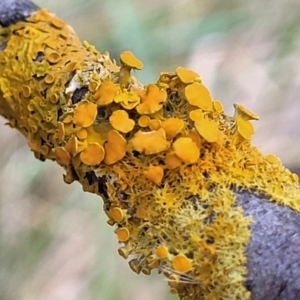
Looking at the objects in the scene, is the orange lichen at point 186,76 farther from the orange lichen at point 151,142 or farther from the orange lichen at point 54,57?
the orange lichen at point 54,57

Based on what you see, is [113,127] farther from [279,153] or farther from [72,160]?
[279,153]

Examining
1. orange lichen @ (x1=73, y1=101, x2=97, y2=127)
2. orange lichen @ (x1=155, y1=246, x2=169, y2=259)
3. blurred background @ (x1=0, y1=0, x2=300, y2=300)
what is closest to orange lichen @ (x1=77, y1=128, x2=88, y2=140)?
orange lichen @ (x1=73, y1=101, x2=97, y2=127)

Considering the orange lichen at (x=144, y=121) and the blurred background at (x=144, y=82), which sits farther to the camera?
the blurred background at (x=144, y=82)

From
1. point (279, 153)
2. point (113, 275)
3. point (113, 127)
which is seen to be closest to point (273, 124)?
point (279, 153)

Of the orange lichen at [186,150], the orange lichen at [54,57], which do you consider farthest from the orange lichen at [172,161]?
the orange lichen at [54,57]

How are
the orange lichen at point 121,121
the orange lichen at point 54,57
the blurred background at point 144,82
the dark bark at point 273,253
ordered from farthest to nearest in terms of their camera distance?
the blurred background at point 144,82, the orange lichen at point 54,57, the orange lichen at point 121,121, the dark bark at point 273,253

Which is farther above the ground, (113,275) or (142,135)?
(113,275)
